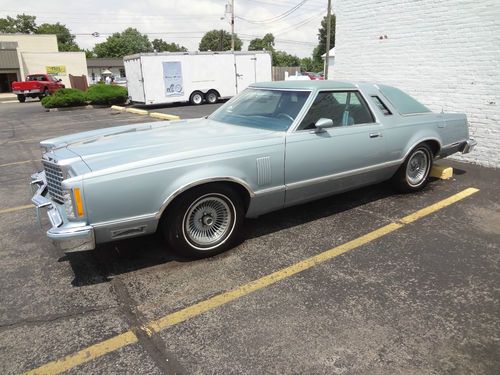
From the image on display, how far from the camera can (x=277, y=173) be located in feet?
13.0

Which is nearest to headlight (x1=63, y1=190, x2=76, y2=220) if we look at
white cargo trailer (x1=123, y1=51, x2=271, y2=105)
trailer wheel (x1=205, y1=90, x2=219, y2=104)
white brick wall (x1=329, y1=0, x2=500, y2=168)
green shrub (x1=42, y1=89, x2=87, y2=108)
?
white brick wall (x1=329, y1=0, x2=500, y2=168)

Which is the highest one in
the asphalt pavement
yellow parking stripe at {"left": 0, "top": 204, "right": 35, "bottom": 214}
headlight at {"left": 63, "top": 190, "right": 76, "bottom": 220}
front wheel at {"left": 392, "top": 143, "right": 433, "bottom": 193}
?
headlight at {"left": 63, "top": 190, "right": 76, "bottom": 220}

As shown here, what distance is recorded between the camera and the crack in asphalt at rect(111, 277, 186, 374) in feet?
8.04

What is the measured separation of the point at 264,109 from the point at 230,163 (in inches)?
49.1

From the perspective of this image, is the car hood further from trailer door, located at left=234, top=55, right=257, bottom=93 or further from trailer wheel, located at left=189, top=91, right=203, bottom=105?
trailer door, located at left=234, top=55, right=257, bottom=93

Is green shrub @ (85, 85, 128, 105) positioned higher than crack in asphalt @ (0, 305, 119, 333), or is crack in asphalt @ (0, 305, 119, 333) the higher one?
green shrub @ (85, 85, 128, 105)

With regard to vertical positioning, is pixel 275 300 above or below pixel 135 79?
below

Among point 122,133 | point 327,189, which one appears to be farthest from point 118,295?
point 327,189

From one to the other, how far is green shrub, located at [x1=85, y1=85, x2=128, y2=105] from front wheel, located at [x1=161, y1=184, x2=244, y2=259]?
1970 centimetres

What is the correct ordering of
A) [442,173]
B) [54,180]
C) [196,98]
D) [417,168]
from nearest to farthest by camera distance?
[54,180] < [417,168] < [442,173] < [196,98]

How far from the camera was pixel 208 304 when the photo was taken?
121 inches

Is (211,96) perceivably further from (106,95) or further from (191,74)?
(106,95)

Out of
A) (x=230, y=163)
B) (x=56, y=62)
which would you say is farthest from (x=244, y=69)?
(x=56, y=62)

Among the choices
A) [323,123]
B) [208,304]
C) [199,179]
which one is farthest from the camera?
[323,123]
